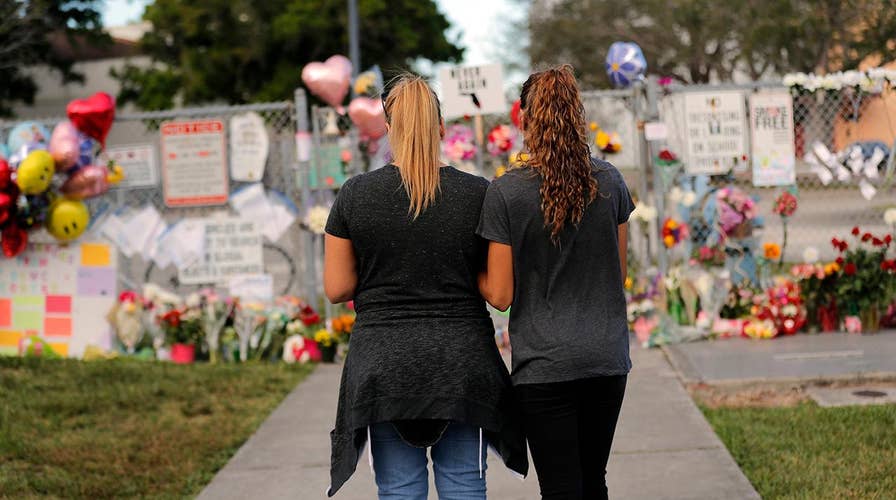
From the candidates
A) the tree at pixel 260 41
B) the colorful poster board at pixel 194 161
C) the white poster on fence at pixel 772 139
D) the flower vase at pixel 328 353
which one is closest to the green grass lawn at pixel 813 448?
the white poster on fence at pixel 772 139

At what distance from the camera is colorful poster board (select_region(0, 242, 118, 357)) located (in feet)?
29.0

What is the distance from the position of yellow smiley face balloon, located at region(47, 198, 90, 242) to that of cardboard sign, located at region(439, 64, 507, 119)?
118 inches

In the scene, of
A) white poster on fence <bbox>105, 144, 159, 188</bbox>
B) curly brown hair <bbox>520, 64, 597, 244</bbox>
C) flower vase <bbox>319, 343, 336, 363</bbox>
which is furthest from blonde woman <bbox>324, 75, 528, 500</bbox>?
white poster on fence <bbox>105, 144, 159, 188</bbox>

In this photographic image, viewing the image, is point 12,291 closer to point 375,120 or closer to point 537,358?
point 375,120

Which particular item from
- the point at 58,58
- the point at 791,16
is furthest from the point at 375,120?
the point at 58,58

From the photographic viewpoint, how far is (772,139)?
8.60 meters

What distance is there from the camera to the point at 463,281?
321 cm

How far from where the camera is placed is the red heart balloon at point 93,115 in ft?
27.9

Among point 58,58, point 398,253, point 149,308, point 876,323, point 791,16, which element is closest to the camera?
point 398,253

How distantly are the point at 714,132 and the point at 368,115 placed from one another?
264cm

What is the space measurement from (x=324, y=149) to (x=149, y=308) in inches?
72.0

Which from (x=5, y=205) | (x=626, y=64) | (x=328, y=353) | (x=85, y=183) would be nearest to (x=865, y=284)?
(x=626, y=64)

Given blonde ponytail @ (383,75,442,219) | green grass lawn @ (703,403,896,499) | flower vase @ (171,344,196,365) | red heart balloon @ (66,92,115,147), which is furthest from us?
flower vase @ (171,344,196,365)

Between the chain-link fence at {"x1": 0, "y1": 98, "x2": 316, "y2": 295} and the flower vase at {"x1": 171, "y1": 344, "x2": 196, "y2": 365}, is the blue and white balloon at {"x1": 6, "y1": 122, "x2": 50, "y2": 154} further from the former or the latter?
the flower vase at {"x1": 171, "y1": 344, "x2": 196, "y2": 365}
